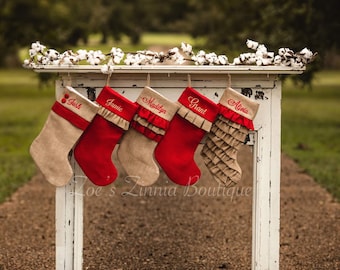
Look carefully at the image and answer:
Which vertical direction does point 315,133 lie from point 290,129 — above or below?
below

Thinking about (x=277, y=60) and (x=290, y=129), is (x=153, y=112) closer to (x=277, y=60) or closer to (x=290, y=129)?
(x=277, y=60)

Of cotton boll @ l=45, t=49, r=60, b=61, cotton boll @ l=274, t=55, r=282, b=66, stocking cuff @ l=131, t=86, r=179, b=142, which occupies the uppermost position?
cotton boll @ l=274, t=55, r=282, b=66

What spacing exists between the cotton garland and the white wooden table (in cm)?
5

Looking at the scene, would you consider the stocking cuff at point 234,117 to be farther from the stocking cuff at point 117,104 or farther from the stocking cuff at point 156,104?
the stocking cuff at point 117,104

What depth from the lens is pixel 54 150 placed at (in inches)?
187

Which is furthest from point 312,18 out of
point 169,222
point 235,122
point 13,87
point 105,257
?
point 13,87

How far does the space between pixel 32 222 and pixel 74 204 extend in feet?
9.52

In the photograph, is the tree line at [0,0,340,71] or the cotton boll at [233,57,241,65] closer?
the cotton boll at [233,57,241,65]

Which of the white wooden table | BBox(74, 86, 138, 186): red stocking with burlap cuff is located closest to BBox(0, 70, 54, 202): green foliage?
the white wooden table

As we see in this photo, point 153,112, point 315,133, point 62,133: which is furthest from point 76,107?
point 315,133

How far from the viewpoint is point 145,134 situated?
15.8 feet

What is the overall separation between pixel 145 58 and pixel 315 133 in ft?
37.3

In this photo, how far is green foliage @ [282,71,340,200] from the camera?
10883 mm

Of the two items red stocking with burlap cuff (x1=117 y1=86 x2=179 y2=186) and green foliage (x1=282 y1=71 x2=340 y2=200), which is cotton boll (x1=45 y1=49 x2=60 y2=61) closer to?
red stocking with burlap cuff (x1=117 y1=86 x2=179 y2=186)
